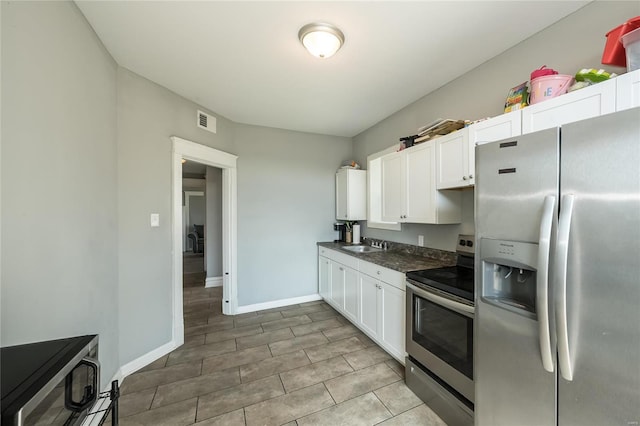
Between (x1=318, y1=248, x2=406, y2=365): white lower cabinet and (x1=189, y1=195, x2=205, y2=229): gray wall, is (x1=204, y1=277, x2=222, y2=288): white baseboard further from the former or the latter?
(x1=189, y1=195, x2=205, y2=229): gray wall

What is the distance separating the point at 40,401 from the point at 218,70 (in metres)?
2.43

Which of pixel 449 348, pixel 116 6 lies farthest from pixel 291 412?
pixel 116 6

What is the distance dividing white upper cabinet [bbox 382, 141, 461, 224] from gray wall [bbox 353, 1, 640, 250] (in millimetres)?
230

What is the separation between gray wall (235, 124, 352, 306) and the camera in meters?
3.59

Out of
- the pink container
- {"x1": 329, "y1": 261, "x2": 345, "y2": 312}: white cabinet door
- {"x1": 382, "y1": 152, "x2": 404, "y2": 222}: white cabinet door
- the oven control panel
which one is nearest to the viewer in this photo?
the pink container

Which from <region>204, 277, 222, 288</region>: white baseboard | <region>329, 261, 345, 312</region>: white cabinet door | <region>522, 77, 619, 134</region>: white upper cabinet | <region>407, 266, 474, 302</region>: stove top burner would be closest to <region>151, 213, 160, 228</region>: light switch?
<region>329, 261, 345, 312</region>: white cabinet door

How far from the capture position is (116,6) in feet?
5.10

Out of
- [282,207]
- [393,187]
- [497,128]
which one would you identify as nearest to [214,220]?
[282,207]

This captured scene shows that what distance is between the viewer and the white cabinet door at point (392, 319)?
85.6 inches

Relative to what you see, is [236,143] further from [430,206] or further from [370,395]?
[370,395]

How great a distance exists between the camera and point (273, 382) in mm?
2072

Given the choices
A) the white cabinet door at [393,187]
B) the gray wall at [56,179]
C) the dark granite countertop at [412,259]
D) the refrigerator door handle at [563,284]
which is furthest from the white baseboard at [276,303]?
the refrigerator door handle at [563,284]

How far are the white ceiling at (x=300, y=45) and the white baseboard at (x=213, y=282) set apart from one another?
3444mm

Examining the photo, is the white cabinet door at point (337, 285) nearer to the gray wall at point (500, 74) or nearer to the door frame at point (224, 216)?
the gray wall at point (500, 74)
